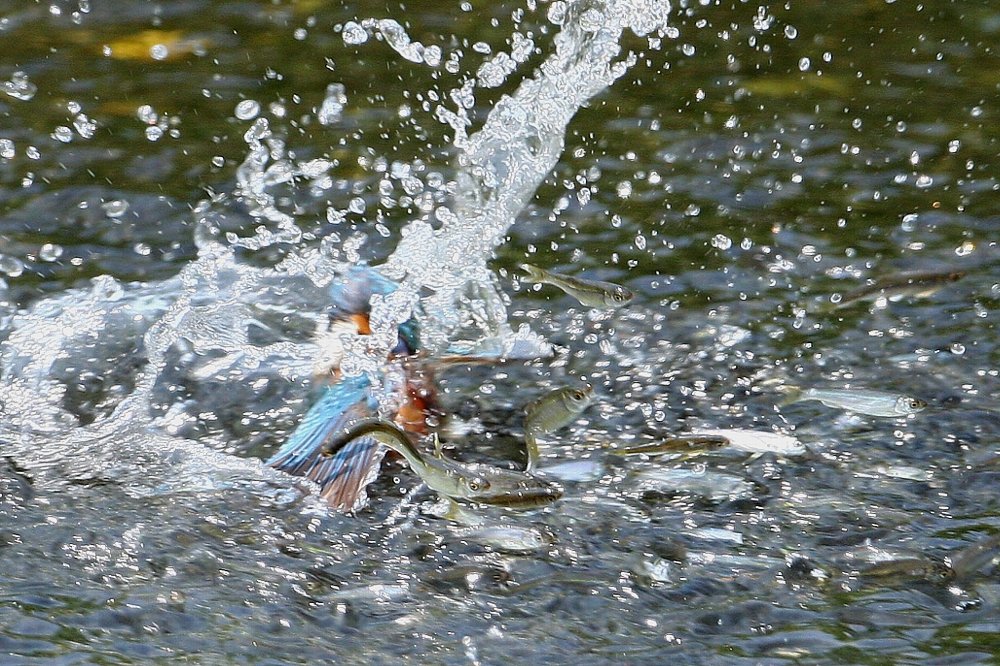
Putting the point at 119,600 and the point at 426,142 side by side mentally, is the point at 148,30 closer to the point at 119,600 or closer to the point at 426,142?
the point at 426,142

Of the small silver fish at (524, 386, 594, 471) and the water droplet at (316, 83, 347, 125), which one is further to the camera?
the water droplet at (316, 83, 347, 125)

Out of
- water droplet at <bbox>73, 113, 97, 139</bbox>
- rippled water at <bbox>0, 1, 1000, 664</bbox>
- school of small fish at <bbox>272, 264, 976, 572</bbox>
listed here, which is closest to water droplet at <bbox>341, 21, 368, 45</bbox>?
rippled water at <bbox>0, 1, 1000, 664</bbox>

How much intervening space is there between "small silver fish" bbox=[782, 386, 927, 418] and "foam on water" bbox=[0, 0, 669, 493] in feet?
3.88

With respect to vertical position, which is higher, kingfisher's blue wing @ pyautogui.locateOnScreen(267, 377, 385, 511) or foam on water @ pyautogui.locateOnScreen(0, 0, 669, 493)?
foam on water @ pyautogui.locateOnScreen(0, 0, 669, 493)

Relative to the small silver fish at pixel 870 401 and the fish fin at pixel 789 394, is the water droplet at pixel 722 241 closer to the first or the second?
the fish fin at pixel 789 394

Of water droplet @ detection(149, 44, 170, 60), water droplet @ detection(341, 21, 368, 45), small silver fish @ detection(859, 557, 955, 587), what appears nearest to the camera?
small silver fish @ detection(859, 557, 955, 587)

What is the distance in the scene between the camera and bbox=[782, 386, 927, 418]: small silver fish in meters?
4.22

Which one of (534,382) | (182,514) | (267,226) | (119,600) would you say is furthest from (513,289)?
(119,600)

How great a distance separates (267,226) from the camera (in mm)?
6156

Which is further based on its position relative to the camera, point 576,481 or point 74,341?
point 74,341

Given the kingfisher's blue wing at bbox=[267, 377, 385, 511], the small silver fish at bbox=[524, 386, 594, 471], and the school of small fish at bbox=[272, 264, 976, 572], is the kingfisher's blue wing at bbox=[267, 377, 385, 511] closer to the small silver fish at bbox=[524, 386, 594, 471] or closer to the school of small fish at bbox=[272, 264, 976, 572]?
the school of small fish at bbox=[272, 264, 976, 572]

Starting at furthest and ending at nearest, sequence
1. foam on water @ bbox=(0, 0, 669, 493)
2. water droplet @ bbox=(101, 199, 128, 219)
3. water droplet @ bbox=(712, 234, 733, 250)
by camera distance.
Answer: water droplet @ bbox=(101, 199, 128, 219)
water droplet @ bbox=(712, 234, 733, 250)
foam on water @ bbox=(0, 0, 669, 493)

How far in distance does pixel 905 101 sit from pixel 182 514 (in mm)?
4606

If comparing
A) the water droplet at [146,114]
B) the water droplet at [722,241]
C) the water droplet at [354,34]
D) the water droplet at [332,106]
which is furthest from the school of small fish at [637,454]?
the water droplet at [354,34]
